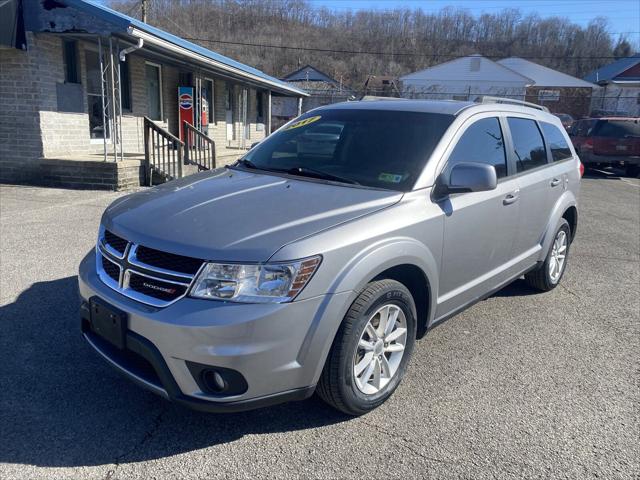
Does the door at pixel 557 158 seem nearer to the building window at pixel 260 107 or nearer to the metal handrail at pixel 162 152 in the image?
the metal handrail at pixel 162 152

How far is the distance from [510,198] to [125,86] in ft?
36.5

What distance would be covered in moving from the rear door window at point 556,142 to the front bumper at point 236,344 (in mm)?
3315

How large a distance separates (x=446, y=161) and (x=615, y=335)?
2.20 m

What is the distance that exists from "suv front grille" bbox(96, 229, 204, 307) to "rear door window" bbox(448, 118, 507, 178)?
1.90 meters

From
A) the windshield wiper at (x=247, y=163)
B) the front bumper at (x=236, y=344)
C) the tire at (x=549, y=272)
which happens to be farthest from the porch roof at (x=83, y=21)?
the front bumper at (x=236, y=344)

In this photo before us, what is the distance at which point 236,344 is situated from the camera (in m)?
2.36

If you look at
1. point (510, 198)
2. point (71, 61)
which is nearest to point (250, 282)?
point (510, 198)

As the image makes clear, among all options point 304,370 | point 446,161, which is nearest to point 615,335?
point 446,161

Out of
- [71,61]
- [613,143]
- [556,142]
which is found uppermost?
[71,61]

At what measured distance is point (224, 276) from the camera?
7.98 ft

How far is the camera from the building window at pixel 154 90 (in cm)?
1363

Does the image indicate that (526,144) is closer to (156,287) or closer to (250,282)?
(250,282)

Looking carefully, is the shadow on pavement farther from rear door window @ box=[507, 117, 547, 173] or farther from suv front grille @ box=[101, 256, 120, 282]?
rear door window @ box=[507, 117, 547, 173]

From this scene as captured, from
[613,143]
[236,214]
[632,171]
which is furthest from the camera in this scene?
[632,171]
